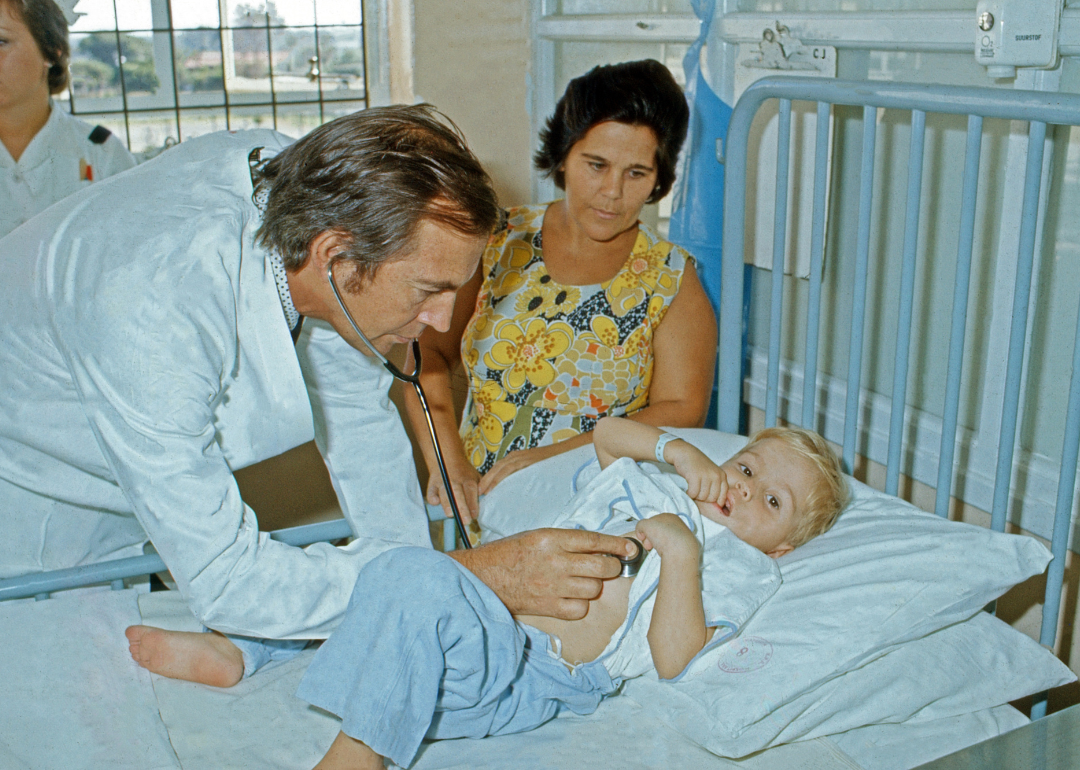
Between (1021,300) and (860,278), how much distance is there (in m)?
0.29

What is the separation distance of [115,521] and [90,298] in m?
0.65

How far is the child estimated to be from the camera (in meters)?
1.26

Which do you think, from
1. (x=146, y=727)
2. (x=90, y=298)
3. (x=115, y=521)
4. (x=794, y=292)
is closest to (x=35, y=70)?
(x=115, y=521)

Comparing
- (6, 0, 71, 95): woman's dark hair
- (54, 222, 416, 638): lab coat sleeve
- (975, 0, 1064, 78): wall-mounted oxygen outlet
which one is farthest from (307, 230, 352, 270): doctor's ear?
(6, 0, 71, 95): woman's dark hair

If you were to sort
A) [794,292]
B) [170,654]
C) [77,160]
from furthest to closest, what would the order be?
1. [77,160]
2. [794,292]
3. [170,654]

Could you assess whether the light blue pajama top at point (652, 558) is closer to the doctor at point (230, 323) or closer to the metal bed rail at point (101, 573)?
the doctor at point (230, 323)

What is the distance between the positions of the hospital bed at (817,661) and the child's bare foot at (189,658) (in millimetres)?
20

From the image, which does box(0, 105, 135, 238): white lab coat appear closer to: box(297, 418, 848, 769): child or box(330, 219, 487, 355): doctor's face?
box(330, 219, 487, 355): doctor's face

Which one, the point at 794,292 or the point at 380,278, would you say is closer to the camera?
the point at 380,278

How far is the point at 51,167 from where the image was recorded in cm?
251

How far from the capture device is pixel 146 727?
1.39 meters

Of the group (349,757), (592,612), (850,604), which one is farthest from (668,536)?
(349,757)

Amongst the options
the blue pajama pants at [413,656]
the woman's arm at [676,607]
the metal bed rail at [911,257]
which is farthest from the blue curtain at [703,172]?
the blue pajama pants at [413,656]

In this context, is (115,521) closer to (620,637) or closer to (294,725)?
(294,725)
